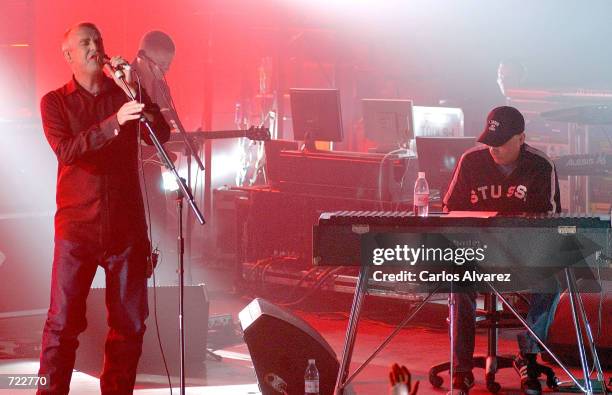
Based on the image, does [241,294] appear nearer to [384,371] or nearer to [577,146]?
[384,371]

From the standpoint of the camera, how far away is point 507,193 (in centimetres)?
566

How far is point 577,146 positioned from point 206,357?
560cm

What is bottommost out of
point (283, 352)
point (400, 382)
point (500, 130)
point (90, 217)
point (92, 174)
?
point (283, 352)

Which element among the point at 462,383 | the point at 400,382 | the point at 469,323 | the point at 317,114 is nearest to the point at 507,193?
the point at 469,323

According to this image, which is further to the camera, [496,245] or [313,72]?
[313,72]

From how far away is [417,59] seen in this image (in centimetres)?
1353

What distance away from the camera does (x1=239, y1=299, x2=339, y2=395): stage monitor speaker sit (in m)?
4.96

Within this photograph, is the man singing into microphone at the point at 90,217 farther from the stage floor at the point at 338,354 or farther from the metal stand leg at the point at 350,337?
the stage floor at the point at 338,354

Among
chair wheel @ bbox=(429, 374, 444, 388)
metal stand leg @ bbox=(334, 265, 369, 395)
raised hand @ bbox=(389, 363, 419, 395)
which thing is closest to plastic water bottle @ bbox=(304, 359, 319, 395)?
metal stand leg @ bbox=(334, 265, 369, 395)

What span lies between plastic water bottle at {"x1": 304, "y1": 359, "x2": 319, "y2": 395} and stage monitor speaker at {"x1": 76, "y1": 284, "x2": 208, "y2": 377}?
1.34 metres

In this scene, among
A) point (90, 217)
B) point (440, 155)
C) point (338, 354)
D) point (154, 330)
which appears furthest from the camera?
point (440, 155)

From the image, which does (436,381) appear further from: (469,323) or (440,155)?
(440,155)

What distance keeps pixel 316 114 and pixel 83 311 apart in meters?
4.09

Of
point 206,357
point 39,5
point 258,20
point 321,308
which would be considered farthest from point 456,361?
point 258,20
